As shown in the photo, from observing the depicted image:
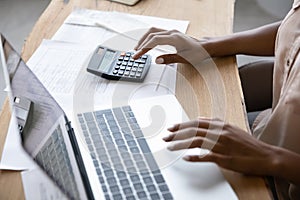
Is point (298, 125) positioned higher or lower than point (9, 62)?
lower

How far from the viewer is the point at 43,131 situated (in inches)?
27.0

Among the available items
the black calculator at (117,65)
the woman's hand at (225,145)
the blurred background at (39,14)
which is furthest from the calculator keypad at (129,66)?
the blurred background at (39,14)

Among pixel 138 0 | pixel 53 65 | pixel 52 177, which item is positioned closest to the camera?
pixel 52 177

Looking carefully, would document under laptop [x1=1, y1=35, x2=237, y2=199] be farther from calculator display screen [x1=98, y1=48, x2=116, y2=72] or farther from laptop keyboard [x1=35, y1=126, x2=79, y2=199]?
calculator display screen [x1=98, y1=48, x2=116, y2=72]

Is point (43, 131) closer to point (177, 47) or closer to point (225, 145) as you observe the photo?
point (225, 145)

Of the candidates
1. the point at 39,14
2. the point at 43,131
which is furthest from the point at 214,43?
the point at 39,14

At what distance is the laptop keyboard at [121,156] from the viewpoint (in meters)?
0.75

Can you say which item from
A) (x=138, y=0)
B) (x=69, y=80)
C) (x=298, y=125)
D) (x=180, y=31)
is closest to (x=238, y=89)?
(x=298, y=125)

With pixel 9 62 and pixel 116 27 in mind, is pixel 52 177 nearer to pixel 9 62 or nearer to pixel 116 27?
pixel 9 62

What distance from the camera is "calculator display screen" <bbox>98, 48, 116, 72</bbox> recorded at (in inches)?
40.3

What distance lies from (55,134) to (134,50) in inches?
16.9

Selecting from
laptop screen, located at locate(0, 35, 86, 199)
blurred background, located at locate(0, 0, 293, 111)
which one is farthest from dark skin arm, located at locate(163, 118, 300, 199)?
blurred background, located at locate(0, 0, 293, 111)

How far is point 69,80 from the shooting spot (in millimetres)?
1005

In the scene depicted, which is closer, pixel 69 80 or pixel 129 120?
pixel 129 120
